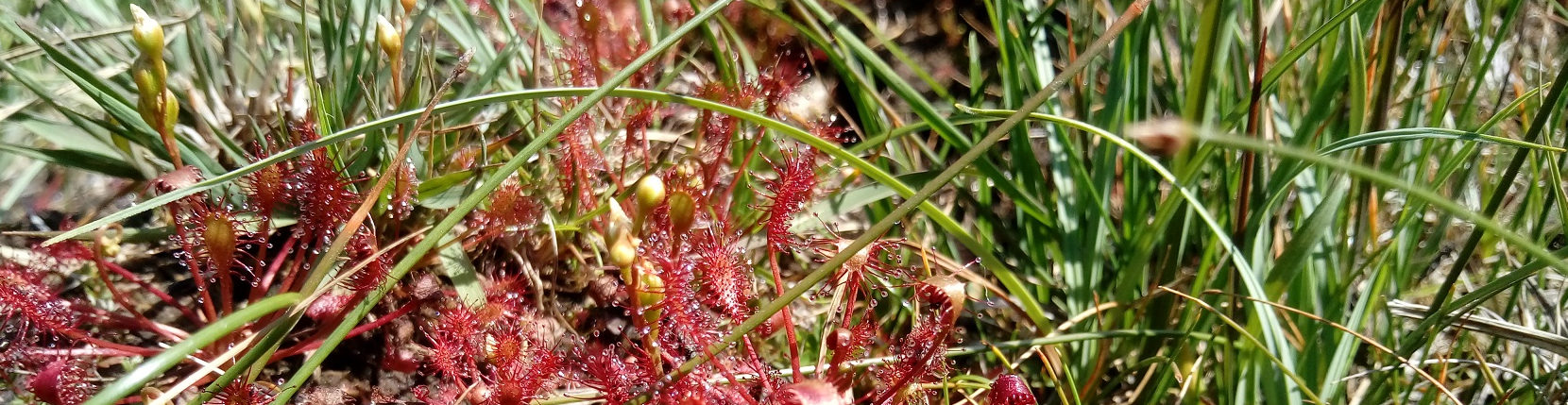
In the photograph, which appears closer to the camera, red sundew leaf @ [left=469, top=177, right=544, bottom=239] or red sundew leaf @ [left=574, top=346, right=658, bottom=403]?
red sundew leaf @ [left=574, top=346, right=658, bottom=403]

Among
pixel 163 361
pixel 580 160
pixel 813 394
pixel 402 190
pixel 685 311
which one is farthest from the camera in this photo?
pixel 580 160

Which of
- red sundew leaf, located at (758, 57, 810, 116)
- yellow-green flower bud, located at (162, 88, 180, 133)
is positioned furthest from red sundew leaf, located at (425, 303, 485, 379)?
red sundew leaf, located at (758, 57, 810, 116)

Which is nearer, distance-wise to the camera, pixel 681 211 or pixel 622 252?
pixel 622 252

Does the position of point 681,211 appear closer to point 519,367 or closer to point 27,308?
point 519,367

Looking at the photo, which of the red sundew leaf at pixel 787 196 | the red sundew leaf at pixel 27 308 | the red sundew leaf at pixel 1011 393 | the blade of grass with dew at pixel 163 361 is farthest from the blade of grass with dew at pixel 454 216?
the red sundew leaf at pixel 1011 393

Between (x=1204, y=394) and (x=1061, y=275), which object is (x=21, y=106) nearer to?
(x=1061, y=275)

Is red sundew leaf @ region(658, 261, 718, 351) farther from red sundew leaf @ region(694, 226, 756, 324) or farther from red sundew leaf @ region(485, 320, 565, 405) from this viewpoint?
red sundew leaf @ region(485, 320, 565, 405)

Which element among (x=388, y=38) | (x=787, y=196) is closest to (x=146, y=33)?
(x=388, y=38)

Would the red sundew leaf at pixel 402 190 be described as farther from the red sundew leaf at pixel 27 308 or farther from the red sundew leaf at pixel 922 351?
the red sundew leaf at pixel 922 351

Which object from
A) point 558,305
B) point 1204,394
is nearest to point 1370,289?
point 1204,394
